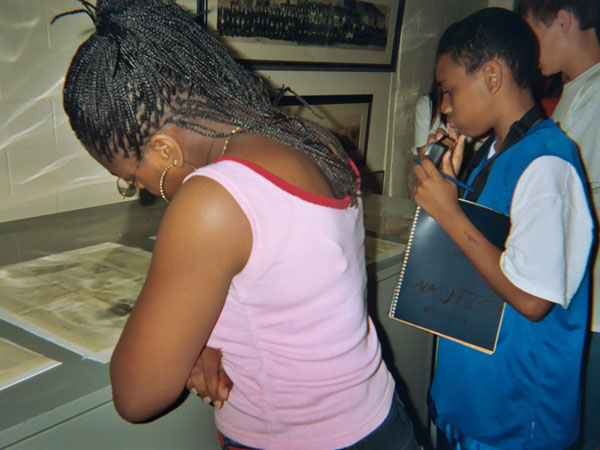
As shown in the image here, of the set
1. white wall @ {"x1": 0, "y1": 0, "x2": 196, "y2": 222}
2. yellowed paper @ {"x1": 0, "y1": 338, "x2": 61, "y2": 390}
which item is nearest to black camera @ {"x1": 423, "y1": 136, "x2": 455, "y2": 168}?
yellowed paper @ {"x1": 0, "y1": 338, "x2": 61, "y2": 390}

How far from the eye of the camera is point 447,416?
1072mm

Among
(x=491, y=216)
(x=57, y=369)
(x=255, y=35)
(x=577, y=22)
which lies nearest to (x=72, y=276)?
(x=57, y=369)

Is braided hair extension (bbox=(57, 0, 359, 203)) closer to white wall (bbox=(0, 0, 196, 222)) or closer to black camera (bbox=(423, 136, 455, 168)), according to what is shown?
black camera (bbox=(423, 136, 455, 168))

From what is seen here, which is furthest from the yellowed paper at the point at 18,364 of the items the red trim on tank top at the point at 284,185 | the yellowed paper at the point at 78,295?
the red trim on tank top at the point at 284,185

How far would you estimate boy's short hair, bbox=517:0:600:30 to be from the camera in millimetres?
1359

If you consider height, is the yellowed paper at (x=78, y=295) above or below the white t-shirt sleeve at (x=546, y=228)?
below

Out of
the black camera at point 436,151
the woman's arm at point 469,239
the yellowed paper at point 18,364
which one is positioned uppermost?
the black camera at point 436,151

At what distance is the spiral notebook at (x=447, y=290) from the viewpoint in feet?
3.11

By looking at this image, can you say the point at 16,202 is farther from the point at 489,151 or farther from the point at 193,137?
the point at 489,151

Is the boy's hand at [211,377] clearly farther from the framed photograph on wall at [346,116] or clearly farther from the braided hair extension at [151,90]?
the framed photograph on wall at [346,116]

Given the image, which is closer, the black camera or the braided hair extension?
the braided hair extension

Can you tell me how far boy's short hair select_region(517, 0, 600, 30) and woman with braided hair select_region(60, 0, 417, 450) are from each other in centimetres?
100

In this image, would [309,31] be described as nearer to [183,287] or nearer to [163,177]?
[163,177]

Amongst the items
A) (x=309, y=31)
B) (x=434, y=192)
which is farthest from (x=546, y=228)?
(x=309, y=31)
